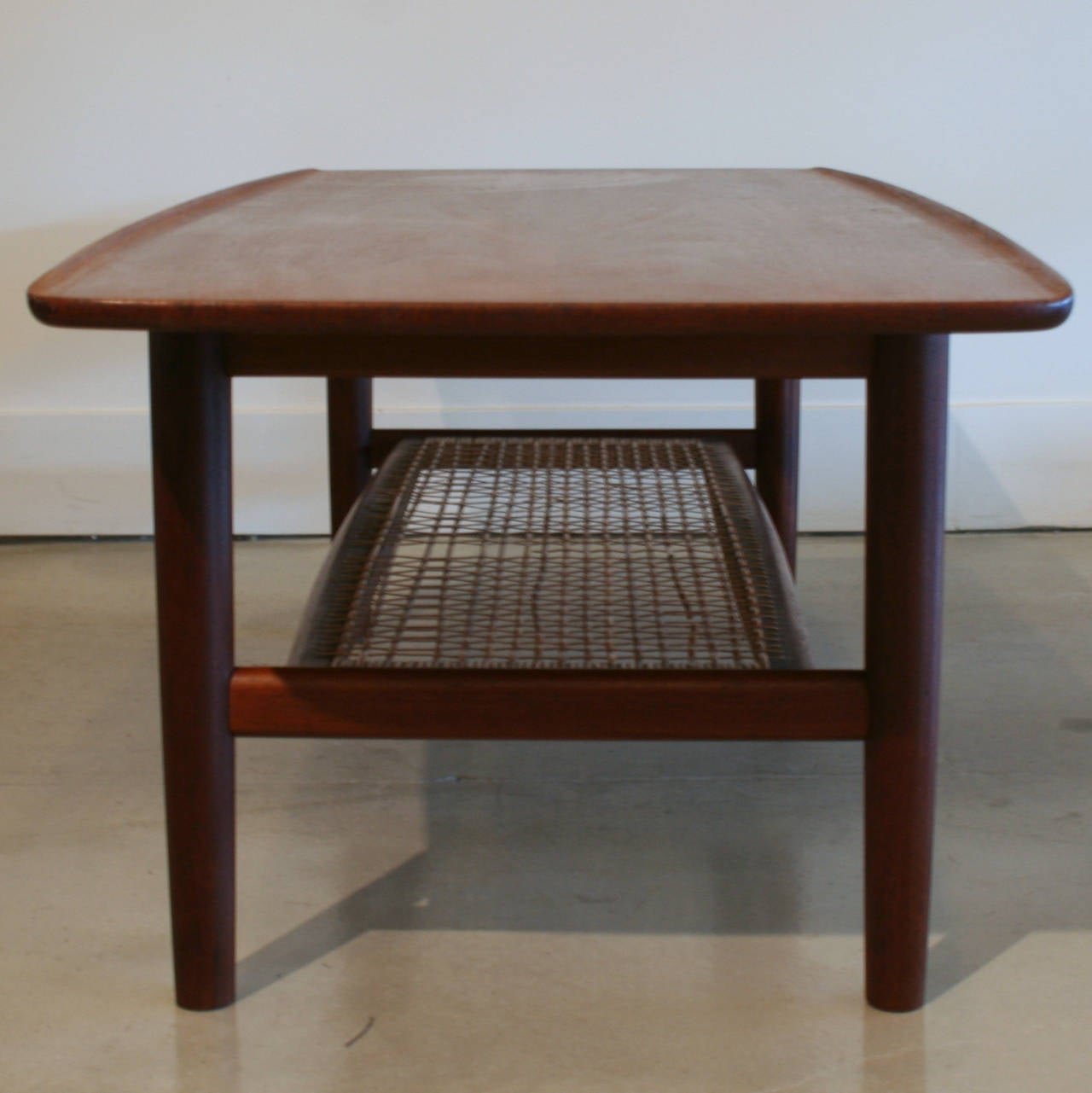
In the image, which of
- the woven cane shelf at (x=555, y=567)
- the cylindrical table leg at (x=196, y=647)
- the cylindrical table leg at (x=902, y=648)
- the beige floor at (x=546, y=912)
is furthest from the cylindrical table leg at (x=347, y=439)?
the cylindrical table leg at (x=902, y=648)

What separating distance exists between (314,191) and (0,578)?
107 cm

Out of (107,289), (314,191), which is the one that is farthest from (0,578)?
(107,289)

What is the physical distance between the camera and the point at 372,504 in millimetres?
1670

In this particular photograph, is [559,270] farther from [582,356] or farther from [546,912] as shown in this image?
[546,912]

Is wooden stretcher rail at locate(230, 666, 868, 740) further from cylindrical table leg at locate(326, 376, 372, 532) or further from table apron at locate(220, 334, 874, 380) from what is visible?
cylindrical table leg at locate(326, 376, 372, 532)

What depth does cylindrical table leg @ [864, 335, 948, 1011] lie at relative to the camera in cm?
99

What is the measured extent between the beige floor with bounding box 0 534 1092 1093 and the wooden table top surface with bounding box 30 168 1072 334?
0.55 meters

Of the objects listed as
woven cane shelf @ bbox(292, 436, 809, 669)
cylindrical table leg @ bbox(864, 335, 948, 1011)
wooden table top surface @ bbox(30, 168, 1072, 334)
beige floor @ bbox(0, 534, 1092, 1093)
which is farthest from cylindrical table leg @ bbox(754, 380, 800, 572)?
cylindrical table leg @ bbox(864, 335, 948, 1011)

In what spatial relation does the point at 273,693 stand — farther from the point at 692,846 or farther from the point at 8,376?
the point at 8,376

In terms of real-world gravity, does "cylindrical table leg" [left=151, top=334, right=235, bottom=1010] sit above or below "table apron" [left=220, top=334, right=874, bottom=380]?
below

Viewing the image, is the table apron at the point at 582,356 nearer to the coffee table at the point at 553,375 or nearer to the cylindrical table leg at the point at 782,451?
the coffee table at the point at 553,375

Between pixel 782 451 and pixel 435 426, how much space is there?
0.80 metres

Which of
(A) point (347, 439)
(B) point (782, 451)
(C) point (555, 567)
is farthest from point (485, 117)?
(C) point (555, 567)

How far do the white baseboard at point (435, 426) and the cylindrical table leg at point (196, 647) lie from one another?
143 centimetres
